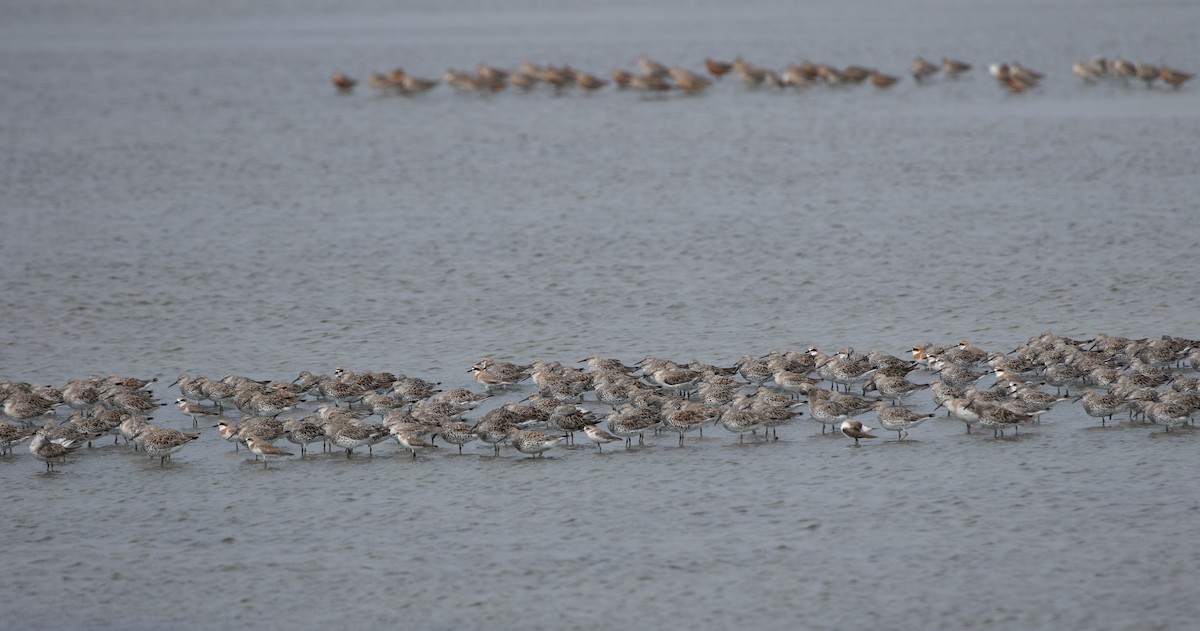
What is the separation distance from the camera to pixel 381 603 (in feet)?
41.6

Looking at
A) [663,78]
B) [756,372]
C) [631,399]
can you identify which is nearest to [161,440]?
[631,399]

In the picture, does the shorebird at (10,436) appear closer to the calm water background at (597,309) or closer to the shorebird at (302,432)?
the calm water background at (597,309)

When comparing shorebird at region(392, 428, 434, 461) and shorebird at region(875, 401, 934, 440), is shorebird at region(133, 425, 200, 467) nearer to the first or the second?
shorebird at region(392, 428, 434, 461)

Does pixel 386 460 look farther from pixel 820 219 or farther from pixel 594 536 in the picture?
pixel 820 219

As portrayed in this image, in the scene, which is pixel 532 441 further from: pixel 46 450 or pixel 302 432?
pixel 46 450

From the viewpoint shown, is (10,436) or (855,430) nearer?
(855,430)

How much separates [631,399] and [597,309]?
587 cm

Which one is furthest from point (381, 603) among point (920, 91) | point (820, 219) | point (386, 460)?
point (920, 91)

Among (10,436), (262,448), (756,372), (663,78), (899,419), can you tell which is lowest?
(262,448)

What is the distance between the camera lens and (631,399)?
17.0 meters

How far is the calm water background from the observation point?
1288 cm

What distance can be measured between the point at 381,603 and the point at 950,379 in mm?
7753

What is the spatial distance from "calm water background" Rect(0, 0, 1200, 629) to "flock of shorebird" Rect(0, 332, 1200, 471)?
30 cm

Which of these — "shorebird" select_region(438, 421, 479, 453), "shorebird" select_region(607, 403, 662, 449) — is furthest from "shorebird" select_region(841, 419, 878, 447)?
"shorebird" select_region(438, 421, 479, 453)
